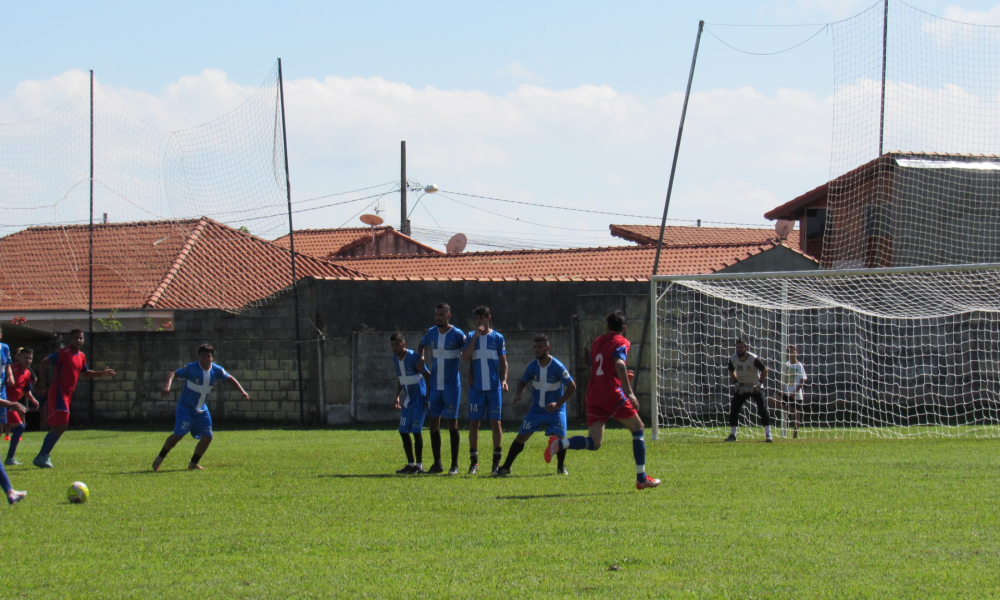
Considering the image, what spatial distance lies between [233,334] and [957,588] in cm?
1823

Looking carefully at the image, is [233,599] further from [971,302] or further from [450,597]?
[971,302]

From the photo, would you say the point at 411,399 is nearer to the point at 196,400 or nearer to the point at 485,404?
the point at 485,404

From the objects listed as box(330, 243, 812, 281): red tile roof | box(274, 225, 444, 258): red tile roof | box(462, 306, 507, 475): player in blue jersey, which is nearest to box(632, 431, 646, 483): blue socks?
box(462, 306, 507, 475): player in blue jersey

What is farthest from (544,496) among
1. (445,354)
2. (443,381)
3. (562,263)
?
(562,263)

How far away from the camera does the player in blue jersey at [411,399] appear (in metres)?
11.7

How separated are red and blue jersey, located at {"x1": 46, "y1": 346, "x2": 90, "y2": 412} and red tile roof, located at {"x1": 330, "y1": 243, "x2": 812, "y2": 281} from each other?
14.4 meters

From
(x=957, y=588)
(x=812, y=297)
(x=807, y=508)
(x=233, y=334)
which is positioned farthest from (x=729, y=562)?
(x=233, y=334)

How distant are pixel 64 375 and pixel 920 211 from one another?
63.0 ft

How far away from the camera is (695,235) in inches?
1799

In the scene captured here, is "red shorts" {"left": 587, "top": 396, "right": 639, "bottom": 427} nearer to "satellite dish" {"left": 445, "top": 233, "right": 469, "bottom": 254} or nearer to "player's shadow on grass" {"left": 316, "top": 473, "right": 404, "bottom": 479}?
"player's shadow on grass" {"left": 316, "top": 473, "right": 404, "bottom": 479}

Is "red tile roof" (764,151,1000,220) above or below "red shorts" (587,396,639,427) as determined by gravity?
above

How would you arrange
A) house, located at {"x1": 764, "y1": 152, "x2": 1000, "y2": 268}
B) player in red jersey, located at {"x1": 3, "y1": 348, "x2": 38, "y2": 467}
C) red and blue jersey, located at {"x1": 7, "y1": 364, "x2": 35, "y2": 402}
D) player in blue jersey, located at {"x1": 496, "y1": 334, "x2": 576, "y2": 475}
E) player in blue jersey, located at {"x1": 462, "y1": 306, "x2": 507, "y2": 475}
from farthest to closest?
1. house, located at {"x1": 764, "y1": 152, "x2": 1000, "y2": 268}
2. red and blue jersey, located at {"x1": 7, "y1": 364, "x2": 35, "y2": 402}
3. player in red jersey, located at {"x1": 3, "y1": 348, "x2": 38, "y2": 467}
4. player in blue jersey, located at {"x1": 462, "y1": 306, "x2": 507, "y2": 475}
5. player in blue jersey, located at {"x1": 496, "y1": 334, "x2": 576, "y2": 475}

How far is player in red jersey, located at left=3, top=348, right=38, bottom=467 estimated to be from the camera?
13133mm

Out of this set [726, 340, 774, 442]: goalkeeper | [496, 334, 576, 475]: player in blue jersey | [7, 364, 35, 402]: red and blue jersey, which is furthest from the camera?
[726, 340, 774, 442]: goalkeeper
